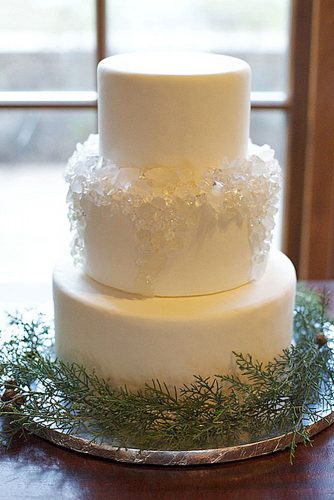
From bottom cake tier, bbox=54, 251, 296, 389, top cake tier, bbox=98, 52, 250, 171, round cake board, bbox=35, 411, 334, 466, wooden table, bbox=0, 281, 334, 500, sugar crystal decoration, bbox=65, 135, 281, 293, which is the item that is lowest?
wooden table, bbox=0, 281, 334, 500

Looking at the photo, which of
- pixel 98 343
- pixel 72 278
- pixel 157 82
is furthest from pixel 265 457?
pixel 157 82

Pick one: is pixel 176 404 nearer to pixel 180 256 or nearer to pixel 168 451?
pixel 168 451

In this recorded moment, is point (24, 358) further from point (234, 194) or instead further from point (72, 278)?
point (234, 194)

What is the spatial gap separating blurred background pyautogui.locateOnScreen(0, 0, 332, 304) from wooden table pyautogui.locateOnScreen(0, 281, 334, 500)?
879 millimetres

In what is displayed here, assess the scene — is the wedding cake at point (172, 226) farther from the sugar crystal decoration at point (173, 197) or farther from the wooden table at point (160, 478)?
the wooden table at point (160, 478)

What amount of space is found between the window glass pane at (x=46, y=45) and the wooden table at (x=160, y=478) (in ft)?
3.80

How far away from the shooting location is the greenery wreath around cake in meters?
1.22

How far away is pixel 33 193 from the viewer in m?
2.26

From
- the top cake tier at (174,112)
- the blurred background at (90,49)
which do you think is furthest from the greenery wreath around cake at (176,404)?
the blurred background at (90,49)

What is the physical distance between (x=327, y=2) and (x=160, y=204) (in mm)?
993

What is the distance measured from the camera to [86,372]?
1346 millimetres

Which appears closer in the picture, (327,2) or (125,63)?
(125,63)

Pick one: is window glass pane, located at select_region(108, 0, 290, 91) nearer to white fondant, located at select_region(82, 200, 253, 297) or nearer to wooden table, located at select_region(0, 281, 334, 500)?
white fondant, located at select_region(82, 200, 253, 297)

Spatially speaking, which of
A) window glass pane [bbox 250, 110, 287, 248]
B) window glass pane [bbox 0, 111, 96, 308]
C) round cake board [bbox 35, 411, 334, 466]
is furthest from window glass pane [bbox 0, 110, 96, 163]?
round cake board [bbox 35, 411, 334, 466]
